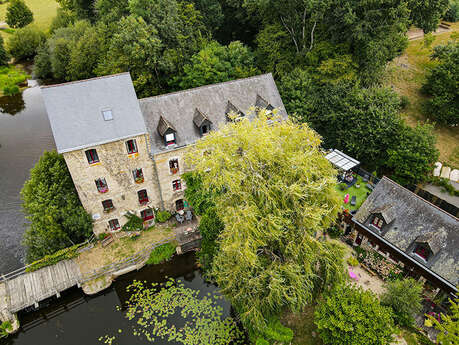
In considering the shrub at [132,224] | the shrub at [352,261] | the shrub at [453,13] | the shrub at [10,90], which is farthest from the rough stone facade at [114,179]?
the shrub at [453,13]

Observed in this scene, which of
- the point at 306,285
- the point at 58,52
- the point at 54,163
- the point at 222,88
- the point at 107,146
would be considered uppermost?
the point at 58,52

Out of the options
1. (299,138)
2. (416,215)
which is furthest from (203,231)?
(416,215)

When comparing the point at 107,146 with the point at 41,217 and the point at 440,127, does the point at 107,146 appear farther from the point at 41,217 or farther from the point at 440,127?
the point at 440,127

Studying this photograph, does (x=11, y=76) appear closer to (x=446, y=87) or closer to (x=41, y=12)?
(x=41, y=12)

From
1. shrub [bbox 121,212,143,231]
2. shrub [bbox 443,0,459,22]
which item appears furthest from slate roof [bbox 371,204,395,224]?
shrub [bbox 443,0,459,22]

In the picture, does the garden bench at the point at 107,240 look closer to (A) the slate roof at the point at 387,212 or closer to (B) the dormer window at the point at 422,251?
(A) the slate roof at the point at 387,212
